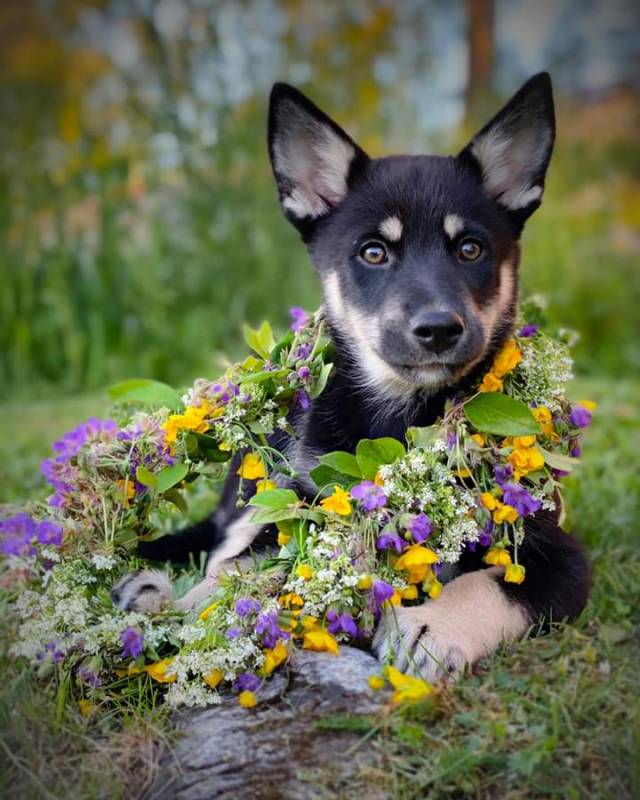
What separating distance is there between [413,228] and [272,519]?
109 cm

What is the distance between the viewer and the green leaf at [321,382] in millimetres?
3000

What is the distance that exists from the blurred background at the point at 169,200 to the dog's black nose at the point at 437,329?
182 inches

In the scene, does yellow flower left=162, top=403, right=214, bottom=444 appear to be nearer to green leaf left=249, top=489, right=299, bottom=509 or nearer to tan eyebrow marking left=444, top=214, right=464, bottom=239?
green leaf left=249, top=489, right=299, bottom=509

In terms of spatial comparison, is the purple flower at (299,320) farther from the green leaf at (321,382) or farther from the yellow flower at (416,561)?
the yellow flower at (416,561)

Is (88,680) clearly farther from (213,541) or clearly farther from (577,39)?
(577,39)

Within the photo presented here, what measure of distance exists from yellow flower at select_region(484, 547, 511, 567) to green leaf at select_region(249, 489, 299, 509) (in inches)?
24.6

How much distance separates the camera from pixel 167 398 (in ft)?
10.3

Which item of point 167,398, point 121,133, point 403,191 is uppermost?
point 121,133

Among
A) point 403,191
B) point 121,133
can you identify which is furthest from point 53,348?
point 403,191

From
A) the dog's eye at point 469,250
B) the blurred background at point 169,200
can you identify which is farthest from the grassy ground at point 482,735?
the blurred background at point 169,200

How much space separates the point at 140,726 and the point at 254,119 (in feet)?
21.5

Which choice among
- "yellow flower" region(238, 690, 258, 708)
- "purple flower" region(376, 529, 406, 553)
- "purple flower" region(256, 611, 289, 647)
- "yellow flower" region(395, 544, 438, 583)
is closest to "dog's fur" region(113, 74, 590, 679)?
"yellow flower" region(395, 544, 438, 583)

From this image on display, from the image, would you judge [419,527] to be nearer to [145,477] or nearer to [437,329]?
[437,329]

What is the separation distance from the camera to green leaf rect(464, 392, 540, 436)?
2699mm
